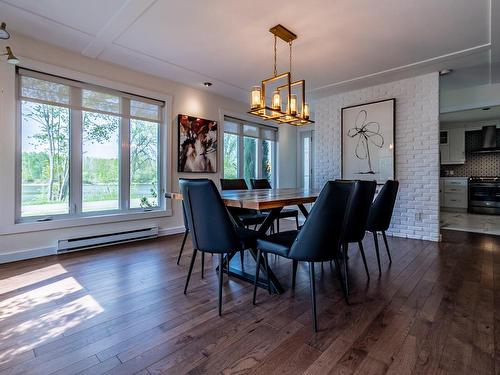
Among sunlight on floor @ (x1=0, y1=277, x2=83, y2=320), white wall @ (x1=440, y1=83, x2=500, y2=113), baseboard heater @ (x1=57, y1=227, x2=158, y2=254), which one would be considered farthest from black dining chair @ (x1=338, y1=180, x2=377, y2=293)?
white wall @ (x1=440, y1=83, x2=500, y2=113)

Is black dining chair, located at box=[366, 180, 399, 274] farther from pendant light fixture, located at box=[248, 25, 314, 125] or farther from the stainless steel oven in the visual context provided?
the stainless steel oven

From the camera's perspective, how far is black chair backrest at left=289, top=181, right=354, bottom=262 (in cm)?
164

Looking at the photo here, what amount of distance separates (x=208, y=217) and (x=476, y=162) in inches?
327

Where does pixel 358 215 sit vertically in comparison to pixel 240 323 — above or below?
above

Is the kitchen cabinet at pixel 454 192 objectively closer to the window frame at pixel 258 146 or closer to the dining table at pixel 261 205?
the window frame at pixel 258 146

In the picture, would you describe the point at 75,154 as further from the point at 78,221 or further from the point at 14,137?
the point at 78,221

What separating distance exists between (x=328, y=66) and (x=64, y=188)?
393cm

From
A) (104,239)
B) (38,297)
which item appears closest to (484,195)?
(104,239)

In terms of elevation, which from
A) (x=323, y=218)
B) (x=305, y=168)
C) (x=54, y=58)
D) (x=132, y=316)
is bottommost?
(x=132, y=316)

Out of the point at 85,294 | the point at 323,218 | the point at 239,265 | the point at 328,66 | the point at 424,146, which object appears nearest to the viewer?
the point at 323,218

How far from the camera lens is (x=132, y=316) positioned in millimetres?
1773

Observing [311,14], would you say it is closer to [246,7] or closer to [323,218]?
[246,7]

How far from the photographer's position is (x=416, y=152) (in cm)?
416

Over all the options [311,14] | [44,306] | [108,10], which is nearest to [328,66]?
[311,14]
